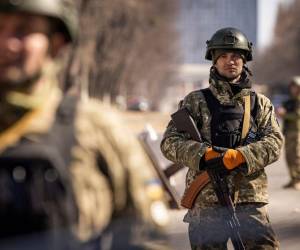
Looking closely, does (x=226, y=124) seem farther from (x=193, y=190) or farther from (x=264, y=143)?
(x=193, y=190)

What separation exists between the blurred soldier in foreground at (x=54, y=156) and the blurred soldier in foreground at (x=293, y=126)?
30.1ft

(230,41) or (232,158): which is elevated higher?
(230,41)

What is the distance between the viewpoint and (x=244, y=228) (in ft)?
13.5

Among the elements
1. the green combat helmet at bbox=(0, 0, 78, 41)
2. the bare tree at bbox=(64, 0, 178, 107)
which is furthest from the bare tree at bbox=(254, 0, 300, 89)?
the green combat helmet at bbox=(0, 0, 78, 41)

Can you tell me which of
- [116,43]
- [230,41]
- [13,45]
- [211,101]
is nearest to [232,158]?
[211,101]

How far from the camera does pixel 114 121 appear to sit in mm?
1986

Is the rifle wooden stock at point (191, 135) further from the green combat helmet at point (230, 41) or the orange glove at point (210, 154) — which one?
the green combat helmet at point (230, 41)

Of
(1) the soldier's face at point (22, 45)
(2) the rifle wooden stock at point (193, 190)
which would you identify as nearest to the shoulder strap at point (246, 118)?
(2) the rifle wooden stock at point (193, 190)

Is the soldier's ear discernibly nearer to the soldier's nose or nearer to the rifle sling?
the soldier's nose

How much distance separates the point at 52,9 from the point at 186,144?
2.25 m

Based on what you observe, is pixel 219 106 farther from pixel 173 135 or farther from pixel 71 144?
pixel 71 144

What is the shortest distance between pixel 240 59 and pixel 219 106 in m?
0.28

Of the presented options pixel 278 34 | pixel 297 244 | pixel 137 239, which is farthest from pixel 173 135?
pixel 278 34

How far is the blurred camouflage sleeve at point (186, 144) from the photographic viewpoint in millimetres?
4070
